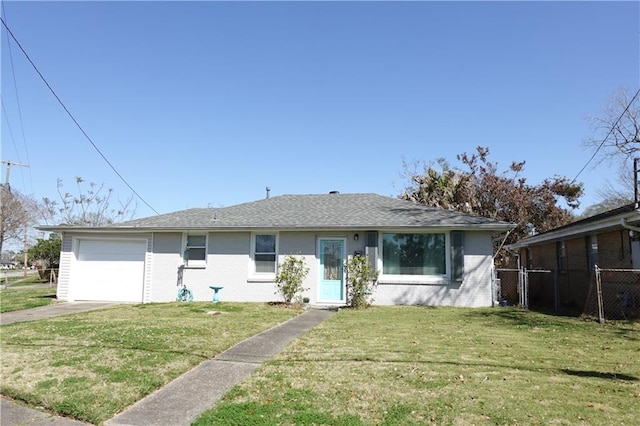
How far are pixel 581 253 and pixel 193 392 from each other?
601 inches

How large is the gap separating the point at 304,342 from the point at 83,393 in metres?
3.82

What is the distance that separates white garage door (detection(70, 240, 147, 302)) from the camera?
15867 millimetres

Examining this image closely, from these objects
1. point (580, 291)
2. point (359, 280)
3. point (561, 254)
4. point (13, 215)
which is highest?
point (13, 215)

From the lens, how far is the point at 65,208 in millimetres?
40031

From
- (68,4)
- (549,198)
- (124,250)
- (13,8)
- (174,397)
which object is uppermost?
(68,4)

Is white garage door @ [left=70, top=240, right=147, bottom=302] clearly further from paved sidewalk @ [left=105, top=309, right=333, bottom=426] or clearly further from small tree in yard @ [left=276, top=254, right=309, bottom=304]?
paved sidewalk @ [left=105, top=309, right=333, bottom=426]

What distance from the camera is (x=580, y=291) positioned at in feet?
49.1

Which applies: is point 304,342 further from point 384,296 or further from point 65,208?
point 65,208

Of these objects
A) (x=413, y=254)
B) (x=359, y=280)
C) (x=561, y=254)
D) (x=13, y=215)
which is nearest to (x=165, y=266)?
(x=359, y=280)

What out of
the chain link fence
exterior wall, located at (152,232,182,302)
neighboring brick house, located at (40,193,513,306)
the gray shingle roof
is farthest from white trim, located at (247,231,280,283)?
the chain link fence

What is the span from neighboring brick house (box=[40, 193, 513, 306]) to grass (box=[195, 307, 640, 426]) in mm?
4703

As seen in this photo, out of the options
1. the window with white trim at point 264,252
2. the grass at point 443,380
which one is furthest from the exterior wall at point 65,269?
the grass at point 443,380

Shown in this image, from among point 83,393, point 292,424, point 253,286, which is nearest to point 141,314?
point 253,286

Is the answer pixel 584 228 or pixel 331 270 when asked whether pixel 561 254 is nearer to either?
pixel 584 228
